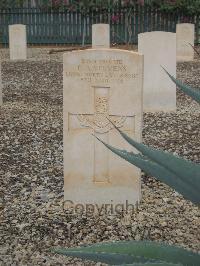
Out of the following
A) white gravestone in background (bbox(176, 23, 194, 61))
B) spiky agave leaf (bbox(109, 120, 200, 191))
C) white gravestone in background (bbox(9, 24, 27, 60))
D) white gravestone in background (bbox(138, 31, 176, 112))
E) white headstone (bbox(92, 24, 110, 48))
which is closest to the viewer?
spiky agave leaf (bbox(109, 120, 200, 191))

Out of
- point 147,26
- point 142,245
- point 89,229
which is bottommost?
point 89,229

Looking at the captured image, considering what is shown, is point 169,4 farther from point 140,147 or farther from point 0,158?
point 140,147

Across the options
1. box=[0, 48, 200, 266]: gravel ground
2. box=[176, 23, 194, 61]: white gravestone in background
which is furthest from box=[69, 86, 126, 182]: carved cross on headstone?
box=[176, 23, 194, 61]: white gravestone in background

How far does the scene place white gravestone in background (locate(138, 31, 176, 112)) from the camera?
7.64 metres

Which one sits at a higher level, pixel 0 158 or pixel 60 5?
pixel 60 5

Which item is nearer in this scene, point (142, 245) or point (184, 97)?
point (142, 245)

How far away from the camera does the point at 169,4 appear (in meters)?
21.3

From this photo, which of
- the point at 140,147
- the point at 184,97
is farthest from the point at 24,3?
the point at 140,147

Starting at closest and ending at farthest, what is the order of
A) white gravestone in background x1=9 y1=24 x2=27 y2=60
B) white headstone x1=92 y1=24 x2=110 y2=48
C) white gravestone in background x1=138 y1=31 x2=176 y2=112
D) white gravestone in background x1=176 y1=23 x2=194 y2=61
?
white gravestone in background x1=138 y1=31 x2=176 y2=112, white gravestone in background x1=176 y1=23 x2=194 y2=61, white headstone x1=92 y1=24 x2=110 y2=48, white gravestone in background x1=9 y1=24 x2=27 y2=60

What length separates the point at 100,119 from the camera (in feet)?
13.1

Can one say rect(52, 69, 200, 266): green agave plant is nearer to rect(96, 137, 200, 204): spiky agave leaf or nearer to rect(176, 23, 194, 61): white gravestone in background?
rect(96, 137, 200, 204): spiky agave leaf

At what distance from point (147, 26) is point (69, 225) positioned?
1877 centimetres

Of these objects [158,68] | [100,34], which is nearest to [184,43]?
[100,34]

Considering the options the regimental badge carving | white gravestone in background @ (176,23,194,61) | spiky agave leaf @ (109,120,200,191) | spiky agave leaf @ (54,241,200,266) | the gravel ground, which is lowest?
the gravel ground
